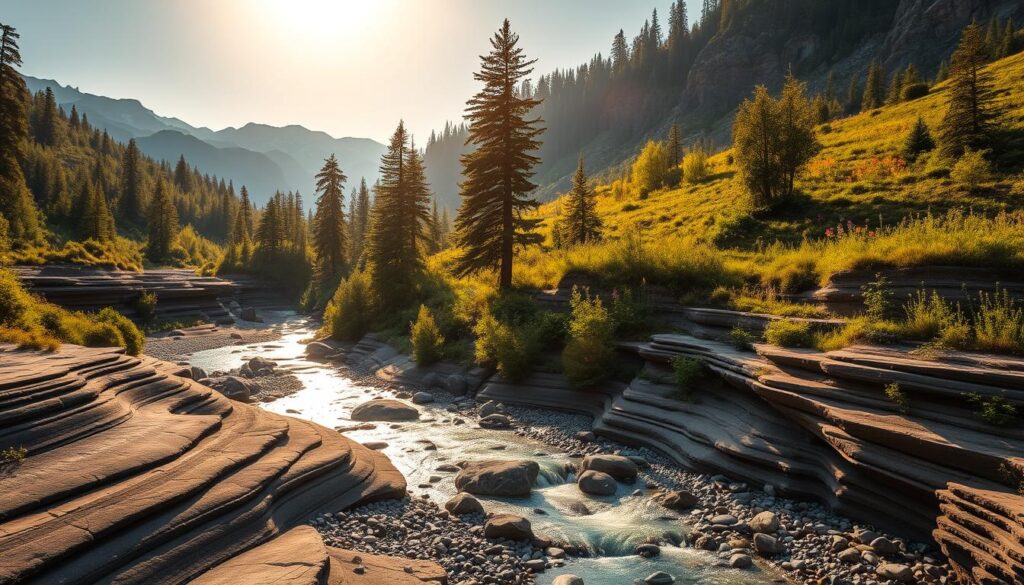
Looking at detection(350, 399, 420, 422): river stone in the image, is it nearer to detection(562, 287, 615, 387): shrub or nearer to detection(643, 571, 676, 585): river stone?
detection(562, 287, 615, 387): shrub

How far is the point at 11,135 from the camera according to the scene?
140ft

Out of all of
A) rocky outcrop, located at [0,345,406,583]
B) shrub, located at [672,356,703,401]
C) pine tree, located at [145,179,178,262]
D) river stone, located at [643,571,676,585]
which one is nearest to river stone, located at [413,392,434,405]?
rocky outcrop, located at [0,345,406,583]

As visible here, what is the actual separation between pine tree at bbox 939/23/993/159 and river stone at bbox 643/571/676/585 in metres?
32.7

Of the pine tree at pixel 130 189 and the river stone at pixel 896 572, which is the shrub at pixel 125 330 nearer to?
the river stone at pixel 896 572

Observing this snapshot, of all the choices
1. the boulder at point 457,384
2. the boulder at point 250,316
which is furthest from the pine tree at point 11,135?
the boulder at point 457,384

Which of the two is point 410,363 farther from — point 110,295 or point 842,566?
point 110,295

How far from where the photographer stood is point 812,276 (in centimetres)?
1530

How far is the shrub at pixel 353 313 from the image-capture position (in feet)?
112

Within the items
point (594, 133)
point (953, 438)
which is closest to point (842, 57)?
point (594, 133)

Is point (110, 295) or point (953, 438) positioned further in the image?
point (110, 295)

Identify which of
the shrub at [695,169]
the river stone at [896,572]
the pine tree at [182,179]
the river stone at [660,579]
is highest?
the pine tree at [182,179]

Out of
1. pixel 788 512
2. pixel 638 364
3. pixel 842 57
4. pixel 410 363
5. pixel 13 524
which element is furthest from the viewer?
pixel 842 57

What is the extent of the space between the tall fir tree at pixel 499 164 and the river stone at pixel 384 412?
31.1ft

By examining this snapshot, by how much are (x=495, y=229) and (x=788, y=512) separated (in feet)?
63.4
